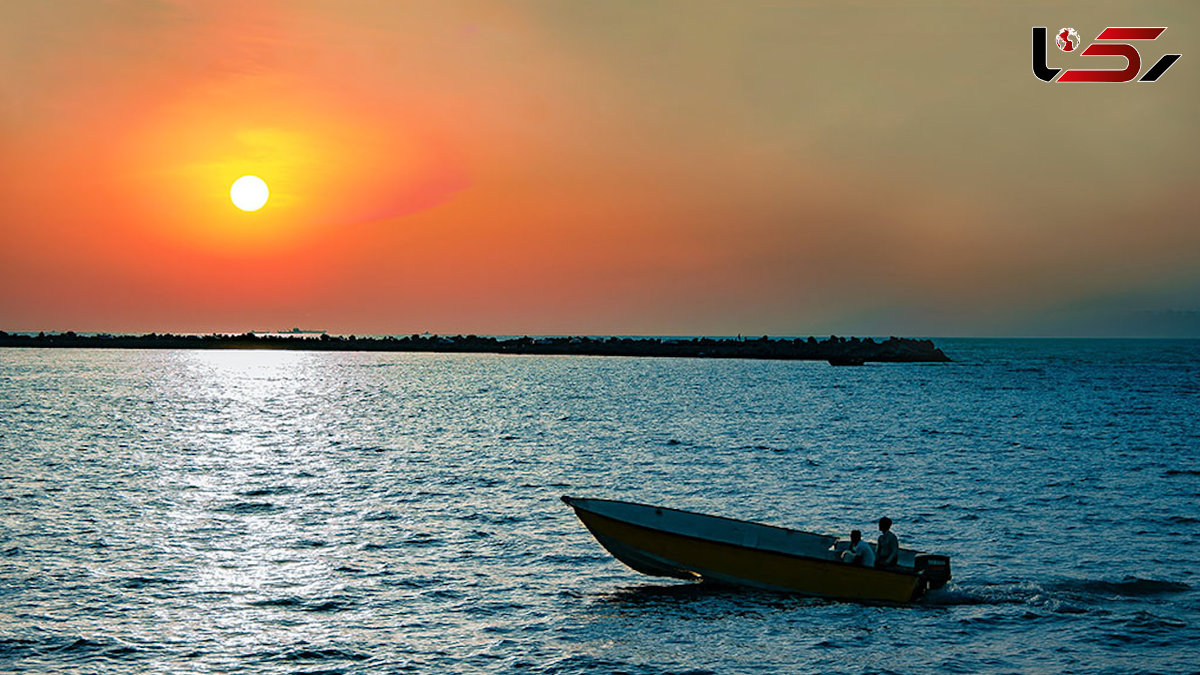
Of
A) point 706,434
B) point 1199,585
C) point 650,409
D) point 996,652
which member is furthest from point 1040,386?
point 996,652

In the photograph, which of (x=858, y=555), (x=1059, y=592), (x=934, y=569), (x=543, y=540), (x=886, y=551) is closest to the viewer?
(x=858, y=555)

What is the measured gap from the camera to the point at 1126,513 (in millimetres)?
33875

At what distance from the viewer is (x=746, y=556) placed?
21938mm

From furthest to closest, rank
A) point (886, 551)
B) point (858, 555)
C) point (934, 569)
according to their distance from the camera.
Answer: point (934, 569) → point (886, 551) → point (858, 555)

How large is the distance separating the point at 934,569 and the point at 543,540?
1174 cm

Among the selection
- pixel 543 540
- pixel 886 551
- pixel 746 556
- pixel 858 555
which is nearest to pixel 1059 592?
pixel 886 551

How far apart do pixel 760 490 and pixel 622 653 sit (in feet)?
67.3

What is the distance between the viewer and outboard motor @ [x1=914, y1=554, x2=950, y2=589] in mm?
22047

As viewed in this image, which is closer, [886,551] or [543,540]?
[886,551]

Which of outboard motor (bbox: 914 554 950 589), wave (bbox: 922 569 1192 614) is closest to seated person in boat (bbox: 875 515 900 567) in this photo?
outboard motor (bbox: 914 554 950 589)

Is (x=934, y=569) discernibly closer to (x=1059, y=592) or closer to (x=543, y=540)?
(x=1059, y=592)

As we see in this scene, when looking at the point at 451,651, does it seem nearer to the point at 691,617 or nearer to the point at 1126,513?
the point at 691,617

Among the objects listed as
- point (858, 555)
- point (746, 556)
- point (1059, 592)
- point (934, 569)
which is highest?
point (858, 555)

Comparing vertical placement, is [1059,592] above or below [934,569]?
below
